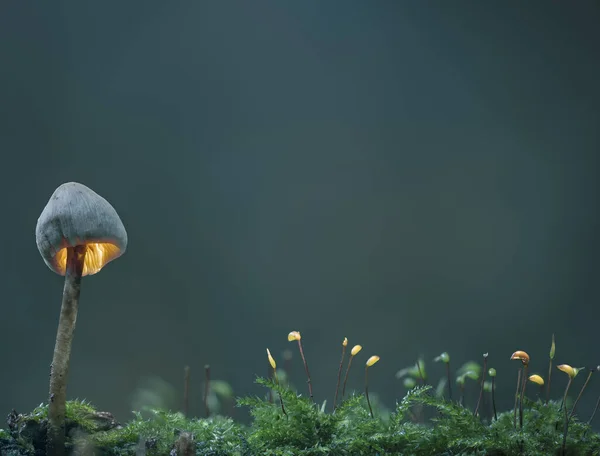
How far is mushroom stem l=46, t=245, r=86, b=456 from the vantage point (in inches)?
52.1

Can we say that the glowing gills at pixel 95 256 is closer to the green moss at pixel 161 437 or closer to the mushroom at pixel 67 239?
the mushroom at pixel 67 239

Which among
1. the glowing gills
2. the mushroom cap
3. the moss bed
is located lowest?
the moss bed

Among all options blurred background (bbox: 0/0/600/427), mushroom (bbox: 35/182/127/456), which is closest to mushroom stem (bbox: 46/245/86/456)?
mushroom (bbox: 35/182/127/456)

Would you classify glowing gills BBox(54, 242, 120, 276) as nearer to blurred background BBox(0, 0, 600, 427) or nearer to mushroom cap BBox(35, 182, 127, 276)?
mushroom cap BBox(35, 182, 127, 276)

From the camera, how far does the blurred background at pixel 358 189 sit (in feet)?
13.8

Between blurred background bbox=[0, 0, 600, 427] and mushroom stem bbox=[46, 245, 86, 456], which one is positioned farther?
blurred background bbox=[0, 0, 600, 427]

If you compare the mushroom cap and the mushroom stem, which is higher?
the mushroom cap

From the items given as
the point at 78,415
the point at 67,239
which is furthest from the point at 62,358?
the point at 67,239

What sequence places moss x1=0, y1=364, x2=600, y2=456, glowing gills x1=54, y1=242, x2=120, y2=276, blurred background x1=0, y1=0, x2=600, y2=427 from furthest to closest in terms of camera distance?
blurred background x1=0, y1=0, x2=600, y2=427 → glowing gills x1=54, y1=242, x2=120, y2=276 → moss x1=0, y1=364, x2=600, y2=456

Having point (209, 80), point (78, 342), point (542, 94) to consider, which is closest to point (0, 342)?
point (78, 342)

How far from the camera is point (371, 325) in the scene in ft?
14.9

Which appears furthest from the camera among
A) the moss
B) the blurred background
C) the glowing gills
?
the blurred background

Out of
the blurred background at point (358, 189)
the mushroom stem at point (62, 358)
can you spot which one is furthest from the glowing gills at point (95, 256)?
the blurred background at point (358, 189)

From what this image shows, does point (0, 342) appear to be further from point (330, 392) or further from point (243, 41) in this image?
point (243, 41)
